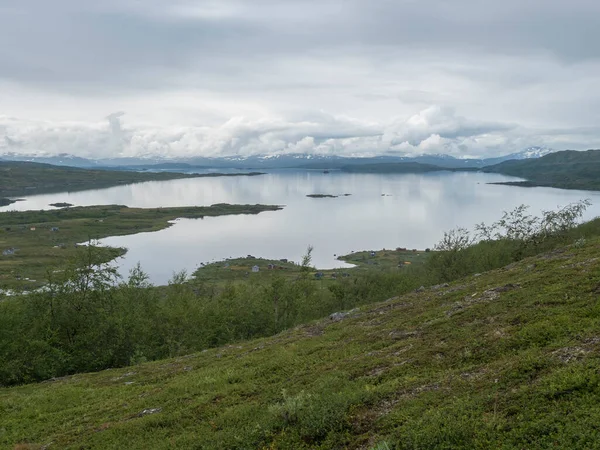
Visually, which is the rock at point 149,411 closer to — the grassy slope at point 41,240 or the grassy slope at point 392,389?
the grassy slope at point 392,389

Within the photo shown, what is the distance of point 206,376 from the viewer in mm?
17609

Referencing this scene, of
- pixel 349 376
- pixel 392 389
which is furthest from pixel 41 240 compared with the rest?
pixel 392 389

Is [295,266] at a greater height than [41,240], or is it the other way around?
[41,240]

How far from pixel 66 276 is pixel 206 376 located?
2107 centimetres

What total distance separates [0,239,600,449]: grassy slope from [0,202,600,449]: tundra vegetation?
1.9 inches

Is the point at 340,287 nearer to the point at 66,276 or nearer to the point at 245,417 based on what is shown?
the point at 66,276

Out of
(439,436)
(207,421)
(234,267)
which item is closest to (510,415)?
(439,436)

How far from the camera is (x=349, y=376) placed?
13156 mm

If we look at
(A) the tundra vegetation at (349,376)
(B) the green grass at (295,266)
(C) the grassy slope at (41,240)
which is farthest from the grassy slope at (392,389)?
(C) the grassy slope at (41,240)

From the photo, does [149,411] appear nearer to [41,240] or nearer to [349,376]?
[349,376]

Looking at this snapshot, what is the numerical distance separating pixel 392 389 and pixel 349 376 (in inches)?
91.4

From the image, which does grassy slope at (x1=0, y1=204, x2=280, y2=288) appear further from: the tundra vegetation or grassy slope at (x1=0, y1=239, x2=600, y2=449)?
grassy slope at (x1=0, y1=239, x2=600, y2=449)

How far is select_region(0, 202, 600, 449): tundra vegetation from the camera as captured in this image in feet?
27.5

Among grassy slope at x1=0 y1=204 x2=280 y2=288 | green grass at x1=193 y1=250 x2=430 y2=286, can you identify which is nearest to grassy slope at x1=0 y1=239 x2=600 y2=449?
green grass at x1=193 y1=250 x2=430 y2=286
